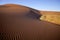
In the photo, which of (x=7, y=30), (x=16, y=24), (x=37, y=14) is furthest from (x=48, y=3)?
(x=7, y=30)

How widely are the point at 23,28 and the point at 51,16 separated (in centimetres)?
45

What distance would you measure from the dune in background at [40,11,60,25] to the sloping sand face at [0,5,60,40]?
6 cm

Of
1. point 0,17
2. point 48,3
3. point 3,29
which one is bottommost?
point 3,29

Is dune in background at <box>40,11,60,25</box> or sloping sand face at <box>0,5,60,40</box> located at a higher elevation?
dune in background at <box>40,11,60,25</box>

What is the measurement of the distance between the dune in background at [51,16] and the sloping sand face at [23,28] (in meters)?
0.06

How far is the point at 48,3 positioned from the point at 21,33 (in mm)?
611

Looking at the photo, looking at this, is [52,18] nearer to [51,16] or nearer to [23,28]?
[51,16]

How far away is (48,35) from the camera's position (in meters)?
2.28

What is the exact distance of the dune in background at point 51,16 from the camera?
7.64 feet

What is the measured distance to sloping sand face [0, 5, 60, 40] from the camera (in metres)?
2.26

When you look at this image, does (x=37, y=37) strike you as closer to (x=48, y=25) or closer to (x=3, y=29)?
(x=48, y=25)

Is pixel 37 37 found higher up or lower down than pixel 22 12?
lower down

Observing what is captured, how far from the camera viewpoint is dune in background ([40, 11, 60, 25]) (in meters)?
2.33

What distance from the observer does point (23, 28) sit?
2.31m
